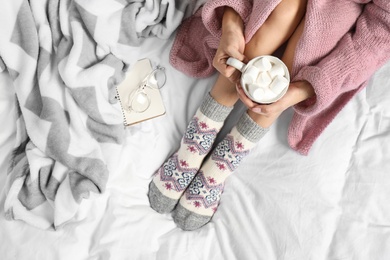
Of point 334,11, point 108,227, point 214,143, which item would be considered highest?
point 334,11

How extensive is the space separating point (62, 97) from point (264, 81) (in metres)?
0.44

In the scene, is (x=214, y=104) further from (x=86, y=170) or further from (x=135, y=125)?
(x=86, y=170)

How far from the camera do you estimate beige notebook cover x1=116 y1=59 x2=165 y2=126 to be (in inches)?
36.1

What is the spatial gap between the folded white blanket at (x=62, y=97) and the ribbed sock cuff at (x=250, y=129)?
0.84ft

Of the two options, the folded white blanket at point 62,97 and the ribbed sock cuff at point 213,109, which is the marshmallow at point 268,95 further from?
the folded white blanket at point 62,97

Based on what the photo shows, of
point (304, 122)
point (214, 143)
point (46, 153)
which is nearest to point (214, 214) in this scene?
point (214, 143)

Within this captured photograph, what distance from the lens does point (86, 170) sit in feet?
2.72

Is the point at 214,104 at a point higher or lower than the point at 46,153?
higher

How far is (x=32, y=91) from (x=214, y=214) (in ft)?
1.51

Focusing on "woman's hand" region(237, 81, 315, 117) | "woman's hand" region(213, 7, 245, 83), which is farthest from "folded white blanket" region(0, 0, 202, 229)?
"woman's hand" region(237, 81, 315, 117)

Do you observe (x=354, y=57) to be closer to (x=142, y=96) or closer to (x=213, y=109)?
(x=213, y=109)

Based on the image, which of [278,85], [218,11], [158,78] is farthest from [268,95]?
[158,78]

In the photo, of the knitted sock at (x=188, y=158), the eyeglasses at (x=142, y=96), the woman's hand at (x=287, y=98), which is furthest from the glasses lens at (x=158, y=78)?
the woman's hand at (x=287, y=98)

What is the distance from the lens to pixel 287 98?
0.72m
